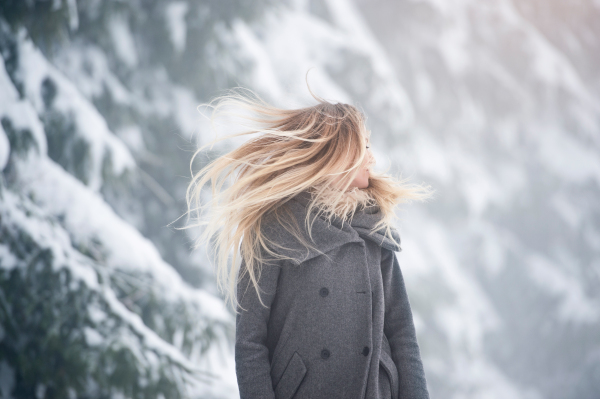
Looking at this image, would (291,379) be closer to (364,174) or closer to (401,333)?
(401,333)

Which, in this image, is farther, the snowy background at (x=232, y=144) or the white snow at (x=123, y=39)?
the white snow at (x=123, y=39)

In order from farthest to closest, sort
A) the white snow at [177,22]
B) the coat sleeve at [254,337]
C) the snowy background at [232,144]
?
the white snow at [177,22], the snowy background at [232,144], the coat sleeve at [254,337]

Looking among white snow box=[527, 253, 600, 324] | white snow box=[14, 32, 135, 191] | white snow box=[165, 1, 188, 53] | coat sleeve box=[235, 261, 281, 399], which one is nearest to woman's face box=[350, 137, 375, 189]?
coat sleeve box=[235, 261, 281, 399]

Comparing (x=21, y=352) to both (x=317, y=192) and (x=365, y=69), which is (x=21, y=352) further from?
(x=365, y=69)

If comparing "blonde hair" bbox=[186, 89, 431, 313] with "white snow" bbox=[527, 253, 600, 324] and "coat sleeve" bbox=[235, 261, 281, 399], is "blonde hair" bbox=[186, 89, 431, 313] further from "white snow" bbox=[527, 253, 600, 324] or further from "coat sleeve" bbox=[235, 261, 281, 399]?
"white snow" bbox=[527, 253, 600, 324]

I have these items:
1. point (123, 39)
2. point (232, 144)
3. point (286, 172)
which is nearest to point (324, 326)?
point (286, 172)

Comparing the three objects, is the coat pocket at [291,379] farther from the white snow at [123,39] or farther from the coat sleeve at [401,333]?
the white snow at [123,39]

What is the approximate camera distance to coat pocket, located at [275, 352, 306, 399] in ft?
2.74

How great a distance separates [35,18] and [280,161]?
1762mm

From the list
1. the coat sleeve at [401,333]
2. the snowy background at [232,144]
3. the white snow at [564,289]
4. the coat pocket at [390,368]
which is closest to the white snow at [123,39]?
the snowy background at [232,144]

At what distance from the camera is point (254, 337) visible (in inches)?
33.0

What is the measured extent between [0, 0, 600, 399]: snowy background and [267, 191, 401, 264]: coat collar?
0.51 meters

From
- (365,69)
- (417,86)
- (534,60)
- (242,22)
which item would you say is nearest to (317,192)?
(242,22)

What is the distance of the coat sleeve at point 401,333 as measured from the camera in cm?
91
